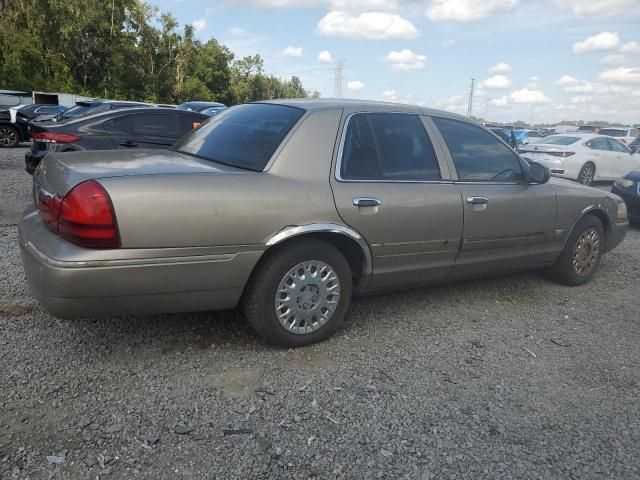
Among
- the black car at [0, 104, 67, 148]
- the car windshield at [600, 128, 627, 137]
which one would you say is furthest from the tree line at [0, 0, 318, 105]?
the car windshield at [600, 128, 627, 137]

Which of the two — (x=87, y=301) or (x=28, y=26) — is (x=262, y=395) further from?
(x=28, y=26)

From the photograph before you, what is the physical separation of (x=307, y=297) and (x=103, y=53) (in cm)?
4458

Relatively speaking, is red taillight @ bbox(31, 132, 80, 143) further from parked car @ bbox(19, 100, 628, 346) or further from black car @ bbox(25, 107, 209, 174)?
parked car @ bbox(19, 100, 628, 346)

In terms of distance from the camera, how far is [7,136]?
50.6ft

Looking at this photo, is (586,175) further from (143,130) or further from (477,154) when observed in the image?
(143,130)

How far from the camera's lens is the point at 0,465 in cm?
220

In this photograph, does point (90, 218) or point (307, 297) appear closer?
point (90, 218)

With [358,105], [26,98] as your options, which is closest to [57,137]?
[358,105]

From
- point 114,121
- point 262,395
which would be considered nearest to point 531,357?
point 262,395

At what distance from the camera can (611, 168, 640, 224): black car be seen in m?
8.35

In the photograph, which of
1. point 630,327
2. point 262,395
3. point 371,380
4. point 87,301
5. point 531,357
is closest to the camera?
point 87,301

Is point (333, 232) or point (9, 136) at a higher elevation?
point (9, 136)

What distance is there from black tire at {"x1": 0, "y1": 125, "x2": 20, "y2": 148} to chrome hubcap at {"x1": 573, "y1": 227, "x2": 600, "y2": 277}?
15.8 meters

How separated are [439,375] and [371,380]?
1.45ft
